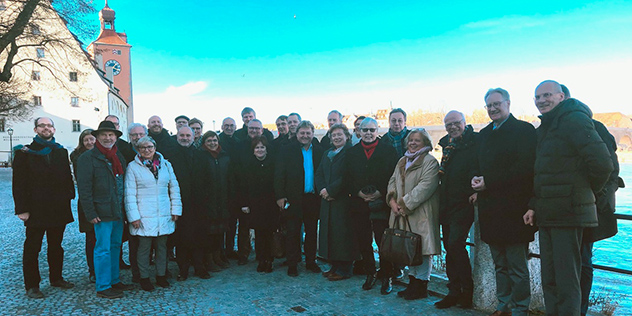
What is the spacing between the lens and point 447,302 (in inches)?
166

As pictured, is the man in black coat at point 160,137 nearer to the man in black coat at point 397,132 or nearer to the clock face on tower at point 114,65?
the man in black coat at point 397,132

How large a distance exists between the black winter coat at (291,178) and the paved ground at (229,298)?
93 cm

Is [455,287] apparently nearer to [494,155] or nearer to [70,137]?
[494,155]

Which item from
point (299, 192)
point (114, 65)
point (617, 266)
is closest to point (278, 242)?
point (299, 192)

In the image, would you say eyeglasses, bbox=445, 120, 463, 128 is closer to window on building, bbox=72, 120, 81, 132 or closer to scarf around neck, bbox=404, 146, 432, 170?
scarf around neck, bbox=404, 146, 432, 170

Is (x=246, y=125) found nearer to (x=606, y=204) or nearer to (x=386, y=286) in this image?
(x=386, y=286)

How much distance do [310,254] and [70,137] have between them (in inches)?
1742

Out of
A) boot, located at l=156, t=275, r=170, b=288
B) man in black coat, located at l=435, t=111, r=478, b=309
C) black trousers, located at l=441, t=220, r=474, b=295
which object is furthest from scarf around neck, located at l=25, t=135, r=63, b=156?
black trousers, located at l=441, t=220, r=474, b=295

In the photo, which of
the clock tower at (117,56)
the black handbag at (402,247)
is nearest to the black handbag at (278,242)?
the black handbag at (402,247)

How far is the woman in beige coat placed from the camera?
438 centimetres

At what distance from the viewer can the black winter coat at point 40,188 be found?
4.64m

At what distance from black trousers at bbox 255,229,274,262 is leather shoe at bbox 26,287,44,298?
253 cm

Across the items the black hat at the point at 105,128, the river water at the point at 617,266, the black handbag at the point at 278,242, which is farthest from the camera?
the river water at the point at 617,266

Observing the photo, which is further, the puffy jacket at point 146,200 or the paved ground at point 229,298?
the puffy jacket at point 146,200
